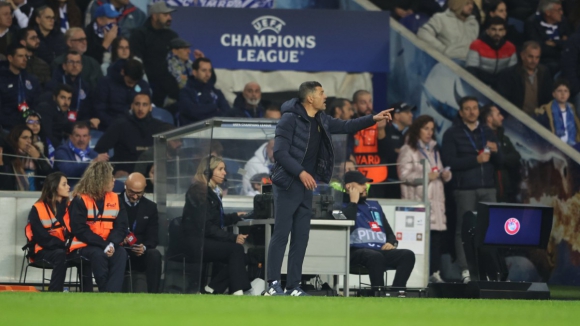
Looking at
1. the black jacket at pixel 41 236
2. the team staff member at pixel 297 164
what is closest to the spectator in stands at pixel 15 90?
the black jacket at pixel 41 236

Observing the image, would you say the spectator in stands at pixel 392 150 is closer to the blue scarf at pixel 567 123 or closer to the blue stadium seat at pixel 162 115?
the blue scarf at pixel 567 123

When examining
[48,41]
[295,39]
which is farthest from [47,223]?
[295,39]

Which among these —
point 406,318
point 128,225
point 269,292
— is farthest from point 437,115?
point 406,318

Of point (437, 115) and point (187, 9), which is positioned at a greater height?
point (187, 9)

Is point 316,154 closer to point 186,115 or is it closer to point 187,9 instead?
point 186,115

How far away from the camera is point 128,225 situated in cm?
1280

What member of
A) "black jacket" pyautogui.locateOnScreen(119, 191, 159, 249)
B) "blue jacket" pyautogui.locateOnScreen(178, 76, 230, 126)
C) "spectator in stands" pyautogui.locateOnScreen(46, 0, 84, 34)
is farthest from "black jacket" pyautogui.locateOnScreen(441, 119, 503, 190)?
"spectator in stands" pyautogui.locateOnScreen(46, 0, 84, 34)

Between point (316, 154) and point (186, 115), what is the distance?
5.45 meters

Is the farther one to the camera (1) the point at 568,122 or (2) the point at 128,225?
(1) the point at 568,122

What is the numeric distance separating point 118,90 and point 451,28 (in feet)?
18.0

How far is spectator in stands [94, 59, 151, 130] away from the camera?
50.2ft


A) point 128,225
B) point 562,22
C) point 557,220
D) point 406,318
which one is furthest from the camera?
point 562,22

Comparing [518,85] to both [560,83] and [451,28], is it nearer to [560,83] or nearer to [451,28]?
[560,83]

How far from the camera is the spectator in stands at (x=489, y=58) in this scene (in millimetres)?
17656
